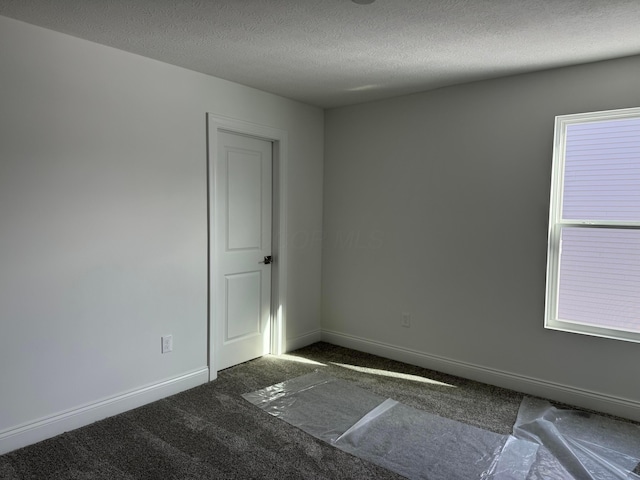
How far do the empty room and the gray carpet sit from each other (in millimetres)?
18

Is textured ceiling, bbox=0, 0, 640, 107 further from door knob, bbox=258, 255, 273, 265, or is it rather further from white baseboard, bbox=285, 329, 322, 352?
white baseboard, bbox=285, 329, 322, 352

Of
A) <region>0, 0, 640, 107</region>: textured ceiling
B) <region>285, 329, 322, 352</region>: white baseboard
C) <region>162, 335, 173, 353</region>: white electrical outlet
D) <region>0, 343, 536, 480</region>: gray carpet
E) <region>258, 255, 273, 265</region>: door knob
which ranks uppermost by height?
<region>0, 0, 640, 107</region>: textured ceiling

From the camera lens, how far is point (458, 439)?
2.64m

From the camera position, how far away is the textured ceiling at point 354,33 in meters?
2.19

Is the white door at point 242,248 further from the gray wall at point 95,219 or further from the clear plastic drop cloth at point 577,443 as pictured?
the clear plastic drop cloth at point 577,443

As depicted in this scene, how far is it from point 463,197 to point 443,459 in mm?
1988

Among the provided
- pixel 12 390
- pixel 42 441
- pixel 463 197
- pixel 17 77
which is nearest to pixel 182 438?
pixel 42 441

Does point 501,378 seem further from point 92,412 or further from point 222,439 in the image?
point 92,412

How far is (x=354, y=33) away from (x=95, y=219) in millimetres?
1932

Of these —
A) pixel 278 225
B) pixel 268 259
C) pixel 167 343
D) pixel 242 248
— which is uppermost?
pixel 278 225

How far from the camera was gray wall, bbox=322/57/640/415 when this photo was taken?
309 cm

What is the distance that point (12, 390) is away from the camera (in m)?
2.46

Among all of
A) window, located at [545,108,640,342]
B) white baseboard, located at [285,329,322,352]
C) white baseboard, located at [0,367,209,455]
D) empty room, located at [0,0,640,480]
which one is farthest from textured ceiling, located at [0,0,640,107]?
white baseboard, located at [285,329,322,352]

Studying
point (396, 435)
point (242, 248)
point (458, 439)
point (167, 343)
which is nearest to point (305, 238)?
point (242, 248)
